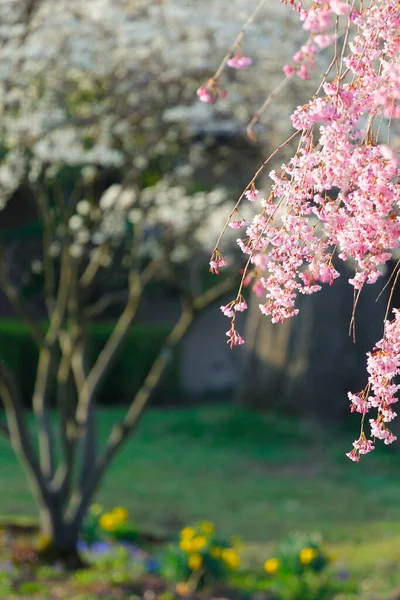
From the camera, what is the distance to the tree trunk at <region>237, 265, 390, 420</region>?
Answer: 10156mm

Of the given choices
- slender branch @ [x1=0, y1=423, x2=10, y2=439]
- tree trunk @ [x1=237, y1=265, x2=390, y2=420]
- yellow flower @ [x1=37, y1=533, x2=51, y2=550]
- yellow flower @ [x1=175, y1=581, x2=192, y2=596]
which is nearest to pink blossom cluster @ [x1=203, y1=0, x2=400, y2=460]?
yellow flower @ [x1=175, y1=581, x2=192, y2=596]

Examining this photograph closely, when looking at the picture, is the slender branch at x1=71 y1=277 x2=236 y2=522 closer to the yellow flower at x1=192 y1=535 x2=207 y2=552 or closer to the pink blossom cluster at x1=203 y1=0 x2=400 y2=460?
the yellow flower at x1=192 y1=535 x2=207 y2=552

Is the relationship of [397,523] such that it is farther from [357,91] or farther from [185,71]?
[357,91]

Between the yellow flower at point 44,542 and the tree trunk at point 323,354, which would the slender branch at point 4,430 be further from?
the tree trunk at point 323,354

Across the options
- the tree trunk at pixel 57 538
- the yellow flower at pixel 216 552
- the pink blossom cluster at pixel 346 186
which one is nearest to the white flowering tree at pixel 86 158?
the tree trunk at pixel 57 538

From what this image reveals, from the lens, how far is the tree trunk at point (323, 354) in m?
10.2

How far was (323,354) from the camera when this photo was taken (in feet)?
33.8

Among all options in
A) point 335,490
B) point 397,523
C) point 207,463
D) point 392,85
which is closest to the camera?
point 392,85

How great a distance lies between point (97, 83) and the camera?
531cm

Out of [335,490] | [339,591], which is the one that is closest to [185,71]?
[339,591]

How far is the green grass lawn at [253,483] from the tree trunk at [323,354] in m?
0.30

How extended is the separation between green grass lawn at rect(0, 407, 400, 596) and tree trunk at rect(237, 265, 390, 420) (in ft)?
0.98

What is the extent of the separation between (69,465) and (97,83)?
2243mm

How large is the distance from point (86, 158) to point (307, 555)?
2.68m
